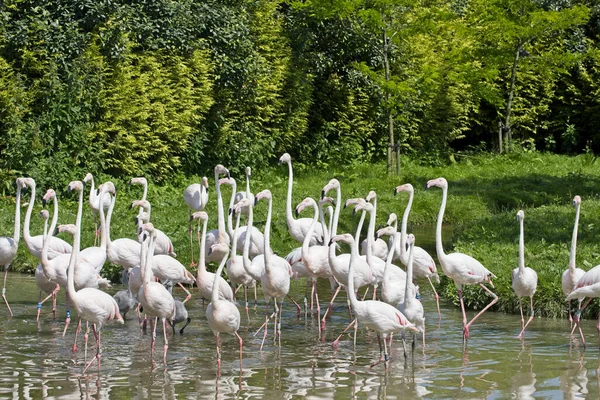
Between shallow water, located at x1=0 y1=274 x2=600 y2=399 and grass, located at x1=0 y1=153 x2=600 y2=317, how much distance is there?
1.18 m

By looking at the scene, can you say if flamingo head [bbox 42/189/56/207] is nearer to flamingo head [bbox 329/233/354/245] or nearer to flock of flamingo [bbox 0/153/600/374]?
flock of flamingo [bbox 0/153/600/374]

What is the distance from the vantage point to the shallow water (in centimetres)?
816

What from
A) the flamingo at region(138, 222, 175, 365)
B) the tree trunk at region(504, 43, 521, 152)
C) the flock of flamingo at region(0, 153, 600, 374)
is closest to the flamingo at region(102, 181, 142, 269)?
the flock of flamingo at region(0, 153, 600, 374)

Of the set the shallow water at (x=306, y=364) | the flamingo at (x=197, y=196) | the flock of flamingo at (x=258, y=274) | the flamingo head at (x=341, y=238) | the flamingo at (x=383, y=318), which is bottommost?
the shallow water at (x=306, y=364)

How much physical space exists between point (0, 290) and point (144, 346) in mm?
3618

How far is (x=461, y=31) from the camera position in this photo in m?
27.3

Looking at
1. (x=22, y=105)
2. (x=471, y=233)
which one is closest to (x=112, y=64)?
(x=22, y=105)

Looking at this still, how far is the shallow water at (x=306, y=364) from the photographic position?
8156 millimetres

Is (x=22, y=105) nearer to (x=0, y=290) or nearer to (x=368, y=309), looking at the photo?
(x=0, y=290)

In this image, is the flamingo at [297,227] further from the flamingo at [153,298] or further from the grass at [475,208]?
the flamingo at [153,298]

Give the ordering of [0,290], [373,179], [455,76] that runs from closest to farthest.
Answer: [0,290] < [373,179] < [455,76]

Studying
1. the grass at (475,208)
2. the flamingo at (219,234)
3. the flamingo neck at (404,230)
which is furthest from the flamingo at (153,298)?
the grass at (475,208)

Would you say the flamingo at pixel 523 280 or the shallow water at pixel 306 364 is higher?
the flamingo at pixel 523 280

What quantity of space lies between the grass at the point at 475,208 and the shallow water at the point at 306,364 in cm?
118
